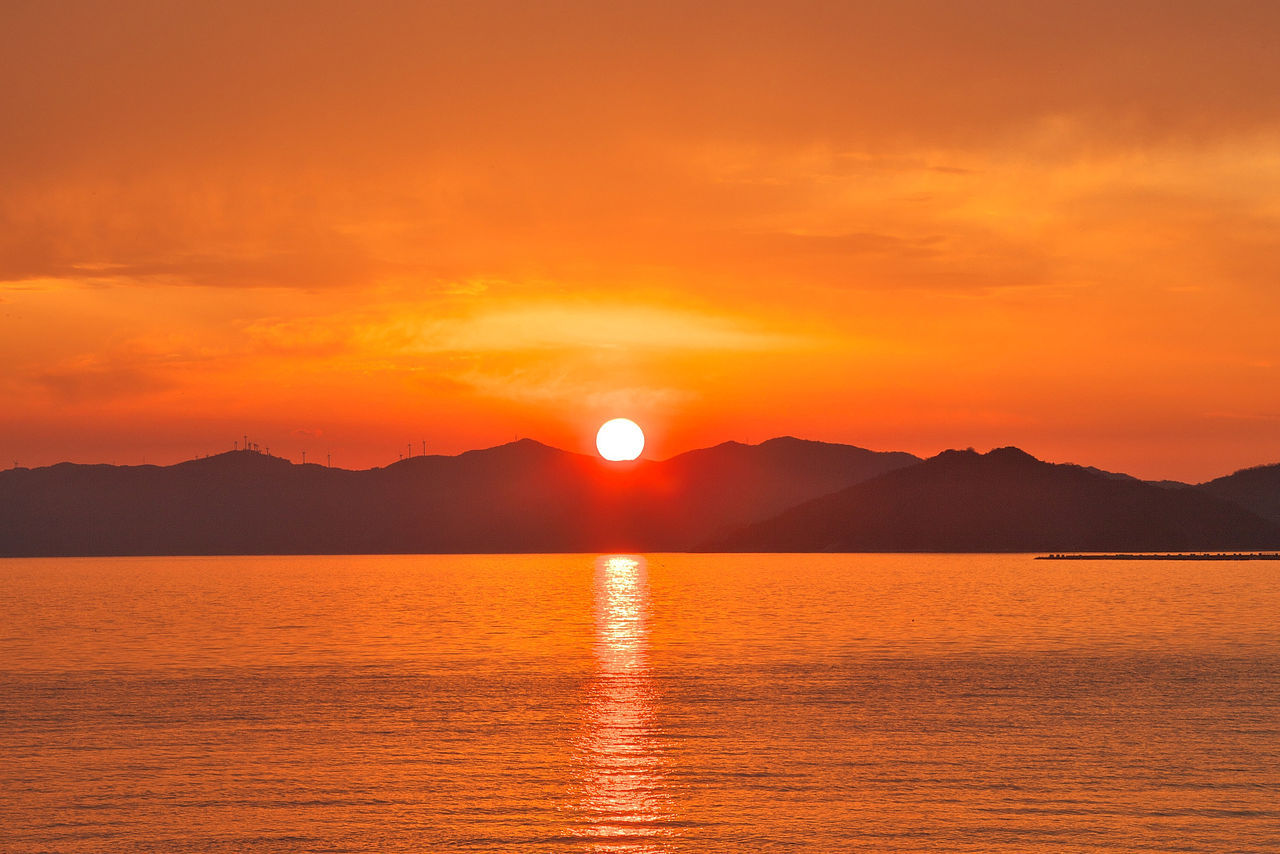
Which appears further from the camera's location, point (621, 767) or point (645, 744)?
point (645, 744)

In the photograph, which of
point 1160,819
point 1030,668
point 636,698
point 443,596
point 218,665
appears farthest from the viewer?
point 443,596

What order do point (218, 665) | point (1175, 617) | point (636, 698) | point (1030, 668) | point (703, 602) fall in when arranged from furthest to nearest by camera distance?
point (703, 602), point (1175, 617), point (218, 665), point (1030, 668), point (636, 698)

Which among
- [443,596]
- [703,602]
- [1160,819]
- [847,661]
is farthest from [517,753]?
[443,596]

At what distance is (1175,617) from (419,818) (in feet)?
374

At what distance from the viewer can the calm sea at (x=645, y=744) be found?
115 ft

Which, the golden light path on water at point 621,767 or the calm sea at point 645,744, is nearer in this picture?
the golden light path on water at point 621,767

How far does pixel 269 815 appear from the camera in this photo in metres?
36.9

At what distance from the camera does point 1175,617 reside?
132125 millimetres

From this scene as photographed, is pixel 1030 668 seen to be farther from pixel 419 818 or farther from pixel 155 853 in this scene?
pixel 155 853

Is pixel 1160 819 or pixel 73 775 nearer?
pixel 1160 819

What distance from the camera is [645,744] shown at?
49094mm

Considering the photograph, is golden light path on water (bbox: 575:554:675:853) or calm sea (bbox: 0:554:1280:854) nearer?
golden light path on water (bbox: 575:554:675:853)

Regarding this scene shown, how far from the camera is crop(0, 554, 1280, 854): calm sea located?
34.9 metres

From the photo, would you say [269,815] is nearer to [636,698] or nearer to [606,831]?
[606,831]
